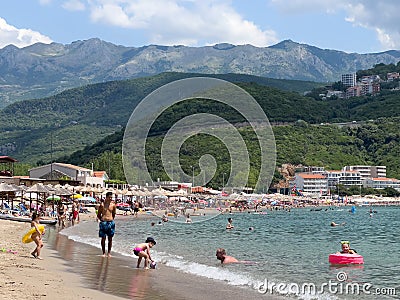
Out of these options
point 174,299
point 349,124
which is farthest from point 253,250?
point 349,124

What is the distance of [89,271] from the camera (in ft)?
50.3

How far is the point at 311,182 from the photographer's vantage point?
146 meters

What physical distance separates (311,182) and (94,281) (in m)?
136

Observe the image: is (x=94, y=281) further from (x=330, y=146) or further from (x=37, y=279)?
(x=330, y=146)

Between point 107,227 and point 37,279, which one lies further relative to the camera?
point 107,227

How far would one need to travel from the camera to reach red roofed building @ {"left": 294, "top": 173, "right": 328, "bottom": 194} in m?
142

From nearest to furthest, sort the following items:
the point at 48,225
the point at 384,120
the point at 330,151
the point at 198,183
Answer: the point at 48,225, the point at 198,183, the point at 330,151, the point at 384,120

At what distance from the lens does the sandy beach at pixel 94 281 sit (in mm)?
11414

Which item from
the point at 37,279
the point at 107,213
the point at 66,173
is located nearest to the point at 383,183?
the point at 66,173

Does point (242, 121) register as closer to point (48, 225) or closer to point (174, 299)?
point (48, 225)

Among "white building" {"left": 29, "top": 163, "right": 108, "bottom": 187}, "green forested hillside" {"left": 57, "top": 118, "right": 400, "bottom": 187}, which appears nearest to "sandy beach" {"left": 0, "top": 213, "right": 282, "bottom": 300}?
"white building" {"left": 29, "top": 163, "right": 108, "bottom": 187}

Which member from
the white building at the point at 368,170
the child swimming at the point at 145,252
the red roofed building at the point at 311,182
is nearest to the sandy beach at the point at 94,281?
the child swimming at the point at 145,252

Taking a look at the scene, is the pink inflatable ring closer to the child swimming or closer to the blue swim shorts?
the child swimming

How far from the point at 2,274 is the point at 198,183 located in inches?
3707
